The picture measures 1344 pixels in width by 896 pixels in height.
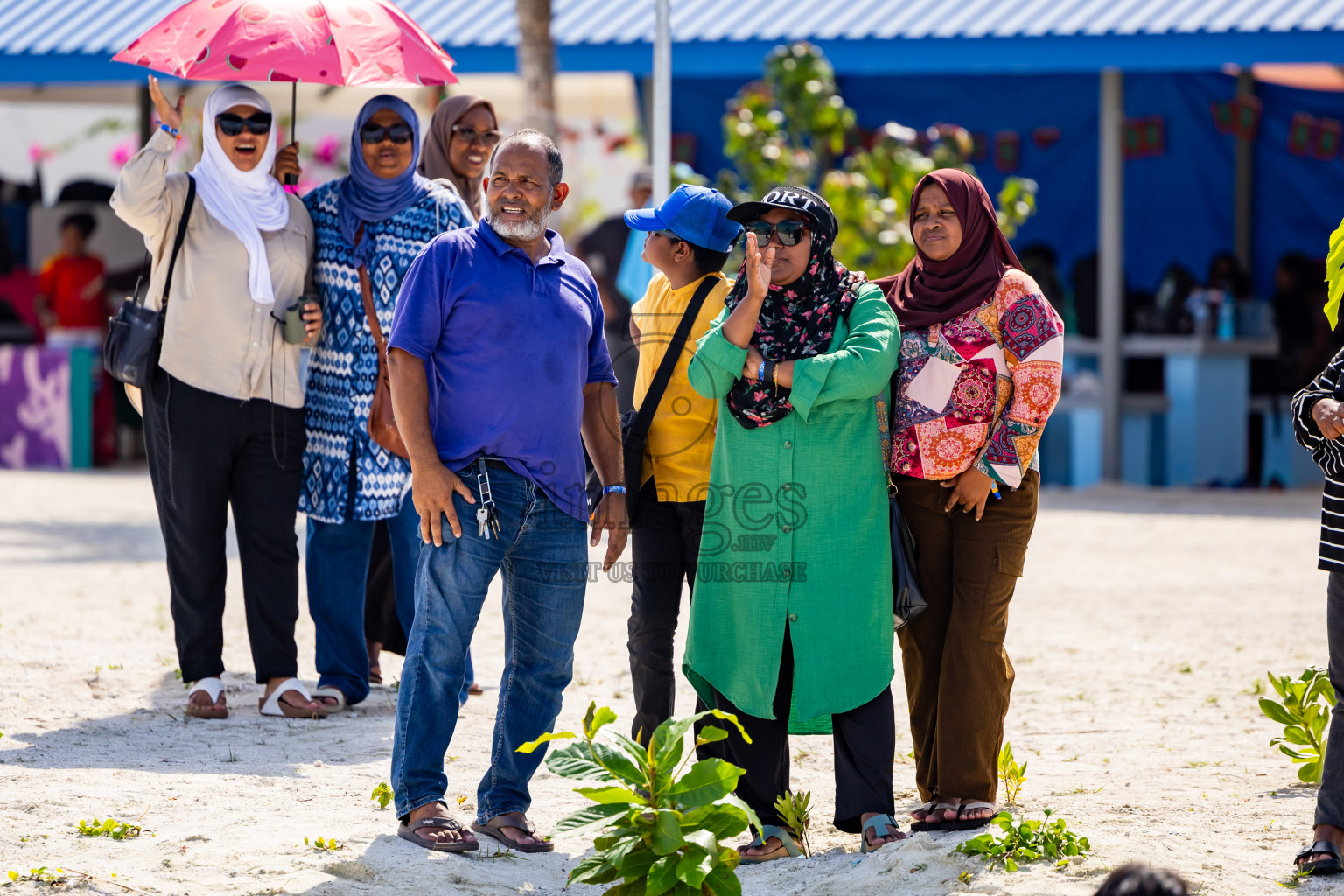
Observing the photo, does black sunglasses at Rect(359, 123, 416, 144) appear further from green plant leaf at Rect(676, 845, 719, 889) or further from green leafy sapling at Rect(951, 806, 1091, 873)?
green leafy sapling at Rect(951, 806, 1091, 873)

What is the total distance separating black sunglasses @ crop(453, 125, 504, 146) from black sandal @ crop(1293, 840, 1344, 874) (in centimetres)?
363

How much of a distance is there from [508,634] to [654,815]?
0.81 metres

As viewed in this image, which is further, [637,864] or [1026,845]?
[1026,845]

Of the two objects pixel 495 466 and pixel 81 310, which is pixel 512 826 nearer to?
pixel 495 466

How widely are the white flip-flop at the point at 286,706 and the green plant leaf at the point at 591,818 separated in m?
2.02

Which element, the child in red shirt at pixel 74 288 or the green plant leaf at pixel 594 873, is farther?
the child in red shirt at pixel 74 288

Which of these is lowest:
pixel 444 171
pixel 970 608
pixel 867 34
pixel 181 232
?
pixel 970 608

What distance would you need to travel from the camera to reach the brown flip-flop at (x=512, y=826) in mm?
3703

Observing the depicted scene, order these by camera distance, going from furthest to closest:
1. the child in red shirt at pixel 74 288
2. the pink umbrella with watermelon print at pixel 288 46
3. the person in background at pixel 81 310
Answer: the child in red shirt at pixel 74 288 → the person in background at pixel 81 310 → the pink umbrella with watermelon print at pixel 288 46

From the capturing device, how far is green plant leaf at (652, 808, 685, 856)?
10.3 feet

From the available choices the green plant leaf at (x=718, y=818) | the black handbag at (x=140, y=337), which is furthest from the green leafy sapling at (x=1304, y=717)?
the black handbag at (x=140, y=337)

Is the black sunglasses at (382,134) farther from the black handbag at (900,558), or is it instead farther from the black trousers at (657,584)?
the black handbag at (900,558)

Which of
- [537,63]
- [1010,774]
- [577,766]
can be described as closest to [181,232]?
[577,766]

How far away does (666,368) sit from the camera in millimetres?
4016
